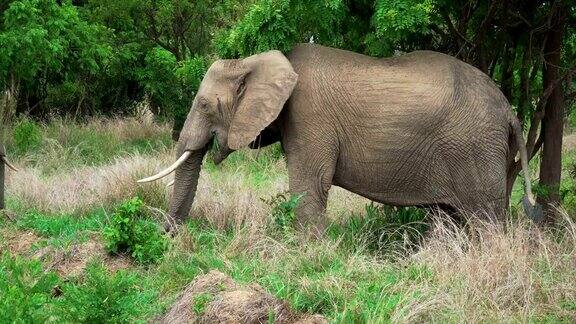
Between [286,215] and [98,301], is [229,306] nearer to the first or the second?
[98,301]

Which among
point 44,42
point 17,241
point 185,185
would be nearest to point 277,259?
point 185,185

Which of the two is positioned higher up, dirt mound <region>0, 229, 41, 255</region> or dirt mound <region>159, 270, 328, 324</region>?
dirt mound <region>159, 270, 328, 324</region>

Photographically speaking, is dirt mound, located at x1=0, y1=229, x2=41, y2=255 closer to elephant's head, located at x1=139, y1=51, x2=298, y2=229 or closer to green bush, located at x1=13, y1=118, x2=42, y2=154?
elephant's head, located at x1=139, y1=51, x2=298, y2=229

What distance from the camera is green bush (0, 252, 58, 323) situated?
4703 millimetres

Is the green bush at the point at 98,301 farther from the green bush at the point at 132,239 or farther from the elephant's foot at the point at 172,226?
the elephant's foot at the point at 172,226

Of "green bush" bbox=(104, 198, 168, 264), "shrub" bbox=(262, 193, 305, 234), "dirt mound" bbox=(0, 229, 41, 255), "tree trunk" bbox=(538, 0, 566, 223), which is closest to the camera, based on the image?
"green bush" bbox=(104, 198, 168, 264)

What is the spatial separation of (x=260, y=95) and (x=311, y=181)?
878mm

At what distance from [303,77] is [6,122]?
31.8ft

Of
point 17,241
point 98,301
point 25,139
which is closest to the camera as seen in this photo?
point 98,301

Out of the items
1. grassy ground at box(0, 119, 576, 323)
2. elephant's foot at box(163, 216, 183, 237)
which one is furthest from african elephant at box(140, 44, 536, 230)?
elephant's foot at box(163, 216, 183, 237)

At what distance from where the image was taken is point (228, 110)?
25.6 ft

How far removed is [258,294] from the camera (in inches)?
214

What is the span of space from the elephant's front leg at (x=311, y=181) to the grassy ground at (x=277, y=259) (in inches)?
7.7

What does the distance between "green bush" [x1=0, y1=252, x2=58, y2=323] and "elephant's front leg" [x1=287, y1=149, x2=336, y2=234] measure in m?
2.36
